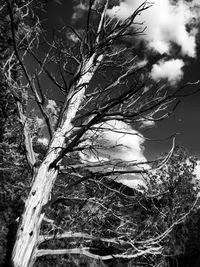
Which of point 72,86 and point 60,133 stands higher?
point 72,86

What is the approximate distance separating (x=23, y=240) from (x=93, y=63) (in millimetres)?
3156

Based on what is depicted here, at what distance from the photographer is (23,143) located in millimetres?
3689

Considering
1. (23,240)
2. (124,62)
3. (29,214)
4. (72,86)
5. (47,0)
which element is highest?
(47,0)

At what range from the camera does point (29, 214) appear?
3.11 meters

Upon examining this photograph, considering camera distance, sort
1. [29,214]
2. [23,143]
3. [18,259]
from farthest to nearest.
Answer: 1. [23,143]
2. [29,214]
3. [18,259]

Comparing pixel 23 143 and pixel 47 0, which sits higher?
pixel 47 0

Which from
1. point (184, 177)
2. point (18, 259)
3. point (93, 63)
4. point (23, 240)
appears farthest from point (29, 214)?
point (184, 177)

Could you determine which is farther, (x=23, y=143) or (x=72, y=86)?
(x=72, y=86)

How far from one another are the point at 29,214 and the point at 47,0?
10.6 m

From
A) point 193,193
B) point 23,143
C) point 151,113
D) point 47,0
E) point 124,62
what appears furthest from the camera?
point 193,193

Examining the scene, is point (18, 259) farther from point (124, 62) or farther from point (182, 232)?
point (182, 232)

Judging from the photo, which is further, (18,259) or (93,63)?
(93,63)

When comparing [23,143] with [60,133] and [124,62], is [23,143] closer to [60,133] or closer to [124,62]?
[60,133]

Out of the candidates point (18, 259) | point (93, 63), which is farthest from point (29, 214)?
point (93, 63)
